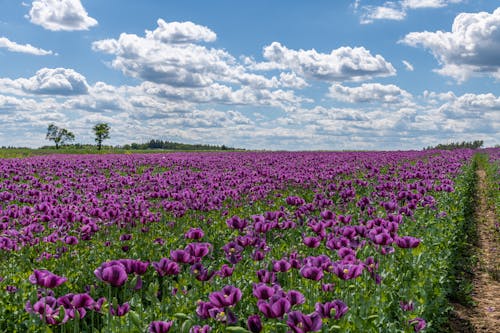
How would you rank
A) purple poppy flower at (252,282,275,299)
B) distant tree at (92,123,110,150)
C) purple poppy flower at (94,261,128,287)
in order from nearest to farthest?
purple poppy flower at (252,282,275,299) < purple poppy flower at (94,261,128,287) < distant tree at (92,123,110,150)

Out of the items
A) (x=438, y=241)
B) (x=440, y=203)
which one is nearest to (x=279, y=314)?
(x=438, y=241)

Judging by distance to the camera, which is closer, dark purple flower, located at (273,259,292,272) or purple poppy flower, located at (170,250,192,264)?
purple poppy flower, located at (170,250,192,264)

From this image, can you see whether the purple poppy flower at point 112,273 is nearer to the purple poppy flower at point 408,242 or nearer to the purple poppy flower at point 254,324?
the purple poppy flower at point 254,324

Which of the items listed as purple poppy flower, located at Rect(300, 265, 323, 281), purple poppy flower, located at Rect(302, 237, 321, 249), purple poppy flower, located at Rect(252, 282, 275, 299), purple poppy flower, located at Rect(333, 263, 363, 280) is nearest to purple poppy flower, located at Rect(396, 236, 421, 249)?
purple poppy flower, located at Rect(302, 237, 321, 249)

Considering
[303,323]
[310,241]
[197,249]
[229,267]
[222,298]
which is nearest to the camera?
[303,323]

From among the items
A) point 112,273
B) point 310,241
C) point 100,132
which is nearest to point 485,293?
point 310,241

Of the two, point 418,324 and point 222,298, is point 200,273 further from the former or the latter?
point 418,324

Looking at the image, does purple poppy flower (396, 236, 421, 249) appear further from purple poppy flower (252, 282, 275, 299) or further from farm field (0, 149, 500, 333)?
purple poppy flower (252, 282, 275, 299)

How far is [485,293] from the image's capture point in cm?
887

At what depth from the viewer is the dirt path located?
7.35 meters

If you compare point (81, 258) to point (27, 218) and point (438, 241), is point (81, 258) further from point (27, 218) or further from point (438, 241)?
point (438, 241)

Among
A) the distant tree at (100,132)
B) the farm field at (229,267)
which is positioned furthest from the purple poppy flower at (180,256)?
the distant tree at (100,132)

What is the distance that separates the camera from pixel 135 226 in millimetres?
9391

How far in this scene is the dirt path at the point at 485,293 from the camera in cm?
735
